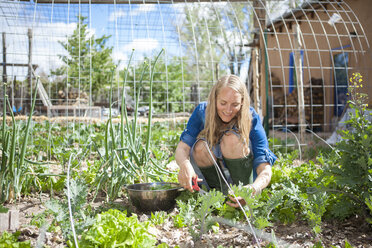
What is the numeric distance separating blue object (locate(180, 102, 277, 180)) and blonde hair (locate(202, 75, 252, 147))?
0.24 feet

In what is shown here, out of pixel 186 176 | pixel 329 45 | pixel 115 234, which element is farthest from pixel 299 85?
pixel 115 234

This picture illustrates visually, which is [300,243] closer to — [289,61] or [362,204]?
[362,204]

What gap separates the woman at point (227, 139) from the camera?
6.84 feet

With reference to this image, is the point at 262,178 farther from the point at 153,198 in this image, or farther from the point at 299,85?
the point at 299,85

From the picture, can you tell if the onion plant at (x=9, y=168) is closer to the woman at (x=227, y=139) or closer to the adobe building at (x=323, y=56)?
the woman at (x=227, y=139)

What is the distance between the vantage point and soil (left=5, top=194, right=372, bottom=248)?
5.46 ft

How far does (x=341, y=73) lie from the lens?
7.36 metres

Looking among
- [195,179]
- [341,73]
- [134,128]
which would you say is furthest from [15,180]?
[341,73]

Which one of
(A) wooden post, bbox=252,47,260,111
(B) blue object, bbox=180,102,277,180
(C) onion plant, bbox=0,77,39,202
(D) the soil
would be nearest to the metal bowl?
(D) the soil

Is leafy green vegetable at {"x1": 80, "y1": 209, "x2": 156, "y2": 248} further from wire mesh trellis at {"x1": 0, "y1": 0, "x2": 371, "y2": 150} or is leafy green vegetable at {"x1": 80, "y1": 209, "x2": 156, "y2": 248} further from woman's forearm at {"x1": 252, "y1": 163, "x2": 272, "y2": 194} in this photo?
wire mesh trellis at {"x1": 0, "y1": 0, "x2": 371, "y2": 150}

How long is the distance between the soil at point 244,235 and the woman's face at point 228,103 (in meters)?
0.66

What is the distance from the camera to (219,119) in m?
2.25

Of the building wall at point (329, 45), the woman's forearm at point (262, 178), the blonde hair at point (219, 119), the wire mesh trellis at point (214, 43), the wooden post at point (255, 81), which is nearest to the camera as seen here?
the woman's forearm at point (262, 178)

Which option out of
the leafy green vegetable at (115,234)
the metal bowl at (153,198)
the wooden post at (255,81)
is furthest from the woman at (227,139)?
the wooden post at (255,81)
